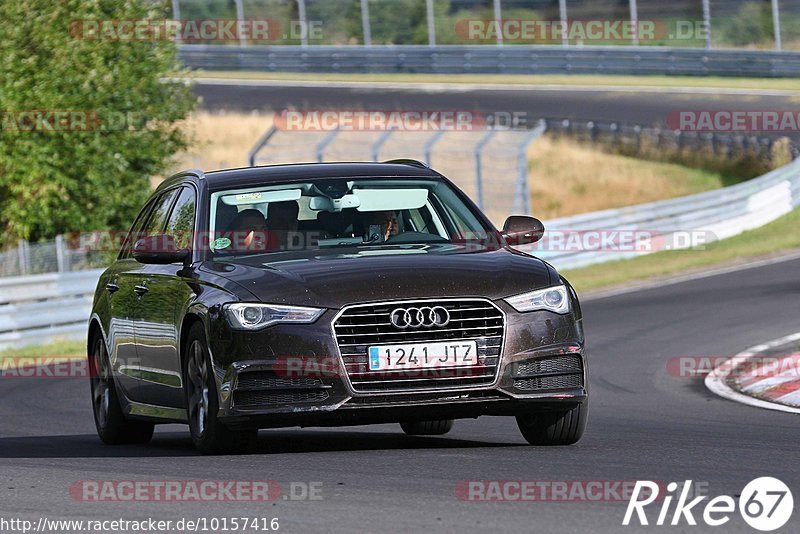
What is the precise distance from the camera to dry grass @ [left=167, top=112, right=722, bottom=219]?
37062 millimetres

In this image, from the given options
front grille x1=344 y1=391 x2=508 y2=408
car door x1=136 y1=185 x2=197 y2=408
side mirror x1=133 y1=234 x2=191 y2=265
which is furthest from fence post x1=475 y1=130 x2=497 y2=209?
front grille x1=344 y1=391 x2=508 y2=408

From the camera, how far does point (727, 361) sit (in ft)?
50.8

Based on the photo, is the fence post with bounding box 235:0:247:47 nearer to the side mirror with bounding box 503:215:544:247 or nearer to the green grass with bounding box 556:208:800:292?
the green grass with bounding box 556:208:800:292

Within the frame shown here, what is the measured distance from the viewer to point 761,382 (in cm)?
1326

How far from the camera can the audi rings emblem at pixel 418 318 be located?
797 centimetres

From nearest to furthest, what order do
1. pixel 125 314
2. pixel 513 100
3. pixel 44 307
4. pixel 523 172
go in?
pixel 125 314, pixel 44 307, pixel 523 172, pixel 513 100

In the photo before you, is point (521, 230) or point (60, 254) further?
point (60, 254)

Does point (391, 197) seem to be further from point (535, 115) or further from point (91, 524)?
point (535, 115)

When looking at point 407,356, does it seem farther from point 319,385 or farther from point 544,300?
point 544,300

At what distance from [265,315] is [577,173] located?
31.5 meters

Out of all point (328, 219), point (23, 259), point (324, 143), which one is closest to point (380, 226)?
point (328, 219)

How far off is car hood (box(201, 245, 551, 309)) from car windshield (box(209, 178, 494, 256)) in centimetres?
25

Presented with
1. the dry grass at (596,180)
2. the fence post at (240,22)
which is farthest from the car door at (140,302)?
the fence post at (240,22)

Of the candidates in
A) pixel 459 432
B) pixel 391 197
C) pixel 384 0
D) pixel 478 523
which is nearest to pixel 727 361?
pixel 459 432
